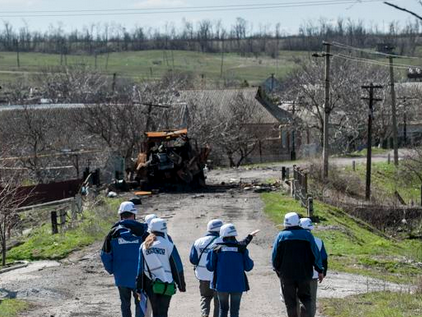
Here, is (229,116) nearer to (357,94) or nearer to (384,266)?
(357,94)

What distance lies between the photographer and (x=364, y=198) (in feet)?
159

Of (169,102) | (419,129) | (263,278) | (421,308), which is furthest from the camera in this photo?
(419,129)

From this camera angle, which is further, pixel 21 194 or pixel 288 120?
pixel 288 120

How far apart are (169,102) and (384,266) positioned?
47519 mm

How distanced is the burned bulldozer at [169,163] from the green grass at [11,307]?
24.0 m

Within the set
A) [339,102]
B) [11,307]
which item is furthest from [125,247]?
[339,102]

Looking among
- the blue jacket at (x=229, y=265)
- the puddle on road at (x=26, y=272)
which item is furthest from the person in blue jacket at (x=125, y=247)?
the puddle on road at (x=26, y=272)

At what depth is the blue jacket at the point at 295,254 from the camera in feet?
42.9

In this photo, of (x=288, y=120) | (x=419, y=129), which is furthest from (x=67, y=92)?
(x=419, y=129)

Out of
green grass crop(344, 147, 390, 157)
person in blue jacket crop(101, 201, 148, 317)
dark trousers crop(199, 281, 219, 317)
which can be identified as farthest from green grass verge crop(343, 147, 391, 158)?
person in blue jacket crop(101, 201, 148, 317)

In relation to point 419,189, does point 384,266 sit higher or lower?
higher

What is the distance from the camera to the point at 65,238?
26969 mm

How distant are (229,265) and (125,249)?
1404 mm

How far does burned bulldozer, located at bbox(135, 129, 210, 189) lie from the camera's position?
134 ft
